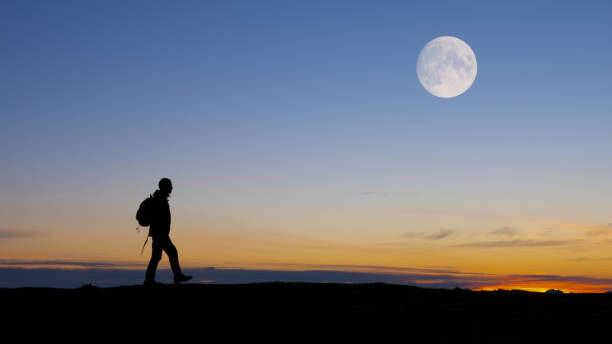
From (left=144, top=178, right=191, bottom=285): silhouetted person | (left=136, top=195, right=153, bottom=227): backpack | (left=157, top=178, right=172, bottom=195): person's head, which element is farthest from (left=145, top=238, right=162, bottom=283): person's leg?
(left=157, top=178, right=172, bottom=195): person's head

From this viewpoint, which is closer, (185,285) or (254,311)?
(254,311)

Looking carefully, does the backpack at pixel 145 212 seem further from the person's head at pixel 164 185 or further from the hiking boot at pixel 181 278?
the hiking boot at pixel 181 278

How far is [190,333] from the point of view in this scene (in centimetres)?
1145

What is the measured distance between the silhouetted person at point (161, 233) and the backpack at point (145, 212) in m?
0.07

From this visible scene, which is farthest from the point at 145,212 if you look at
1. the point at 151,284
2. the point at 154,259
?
the point at 151,284

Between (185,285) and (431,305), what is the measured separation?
19.6ft

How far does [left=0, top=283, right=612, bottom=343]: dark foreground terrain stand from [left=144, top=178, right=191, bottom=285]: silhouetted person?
0.52 metres

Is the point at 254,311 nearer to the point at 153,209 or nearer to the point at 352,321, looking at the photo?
the point at 352,321

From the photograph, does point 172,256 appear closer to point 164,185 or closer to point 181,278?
point 181,278

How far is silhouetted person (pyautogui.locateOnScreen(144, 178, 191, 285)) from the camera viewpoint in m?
16.1

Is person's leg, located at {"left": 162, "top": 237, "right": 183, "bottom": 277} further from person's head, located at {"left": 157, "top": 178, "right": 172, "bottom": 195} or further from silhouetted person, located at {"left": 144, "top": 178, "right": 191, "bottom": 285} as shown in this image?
person's head, located at {"left": 157, "top": 178, "right": 172, "bottom": 195}

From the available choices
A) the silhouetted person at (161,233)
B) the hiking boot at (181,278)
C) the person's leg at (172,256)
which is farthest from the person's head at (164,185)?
the hiking boot at (181,278)

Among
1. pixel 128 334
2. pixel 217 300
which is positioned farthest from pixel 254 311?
pixel 128 334

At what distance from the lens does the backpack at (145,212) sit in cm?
1614
